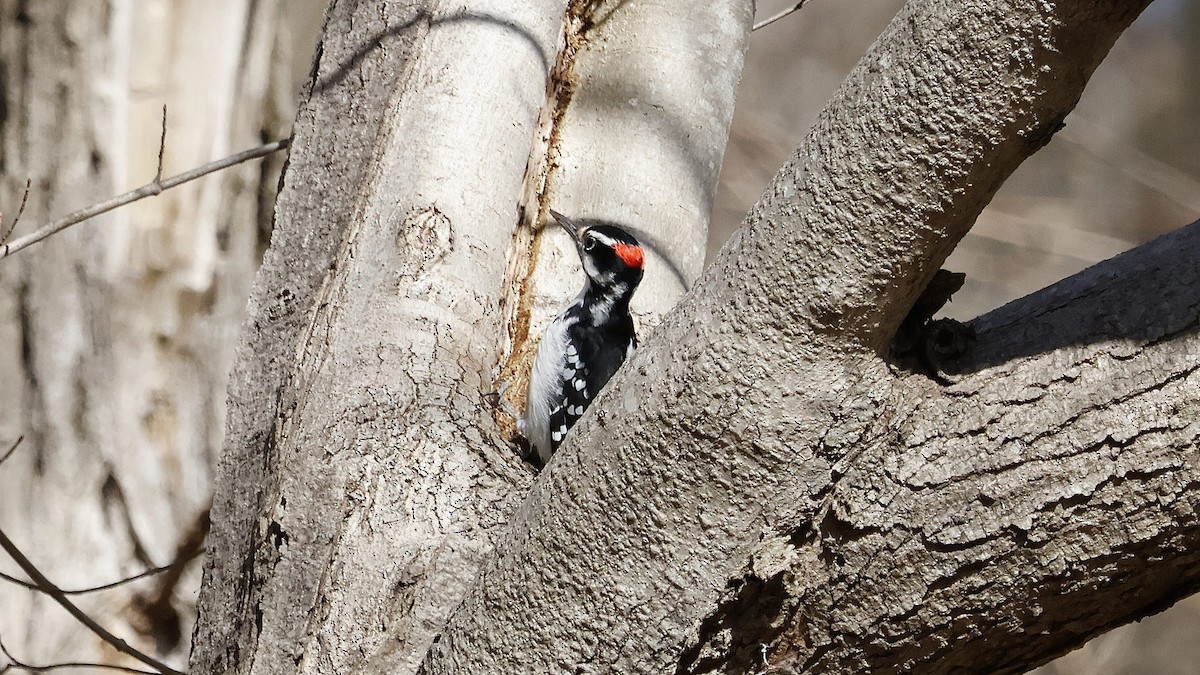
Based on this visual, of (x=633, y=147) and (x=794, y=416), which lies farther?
(x=633, y=147)

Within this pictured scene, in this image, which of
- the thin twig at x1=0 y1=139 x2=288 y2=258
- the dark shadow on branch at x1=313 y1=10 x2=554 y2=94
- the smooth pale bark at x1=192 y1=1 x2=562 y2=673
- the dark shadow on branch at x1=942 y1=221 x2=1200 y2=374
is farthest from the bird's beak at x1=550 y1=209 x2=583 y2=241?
the dark shadow on branch at x1=942 y1=221 x2=1200 y2=374

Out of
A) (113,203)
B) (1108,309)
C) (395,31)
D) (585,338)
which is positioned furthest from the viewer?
(585,338)

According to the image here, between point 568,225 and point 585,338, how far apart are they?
0.87 m

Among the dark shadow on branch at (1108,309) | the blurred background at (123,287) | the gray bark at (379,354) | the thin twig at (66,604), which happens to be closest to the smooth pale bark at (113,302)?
the blurred background at (123,287)

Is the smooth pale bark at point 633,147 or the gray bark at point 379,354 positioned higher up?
the smooth pale bark at point 633,147

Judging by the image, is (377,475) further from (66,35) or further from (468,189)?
(66,35)

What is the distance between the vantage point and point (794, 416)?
→ 1602mm

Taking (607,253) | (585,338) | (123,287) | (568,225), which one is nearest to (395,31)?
Result: (568,225)

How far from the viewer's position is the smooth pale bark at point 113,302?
16.0ft

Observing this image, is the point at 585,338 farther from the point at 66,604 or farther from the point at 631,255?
the point at 66,604

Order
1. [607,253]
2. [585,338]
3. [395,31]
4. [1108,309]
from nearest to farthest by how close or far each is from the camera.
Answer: [1108,309] < [395,31] < [607,253] < [585,338]

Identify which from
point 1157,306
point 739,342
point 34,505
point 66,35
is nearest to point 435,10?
point 739,342

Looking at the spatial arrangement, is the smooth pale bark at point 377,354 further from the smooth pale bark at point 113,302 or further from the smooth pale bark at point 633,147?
the smooth pale bark at point 113,302

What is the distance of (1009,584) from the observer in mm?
1526
